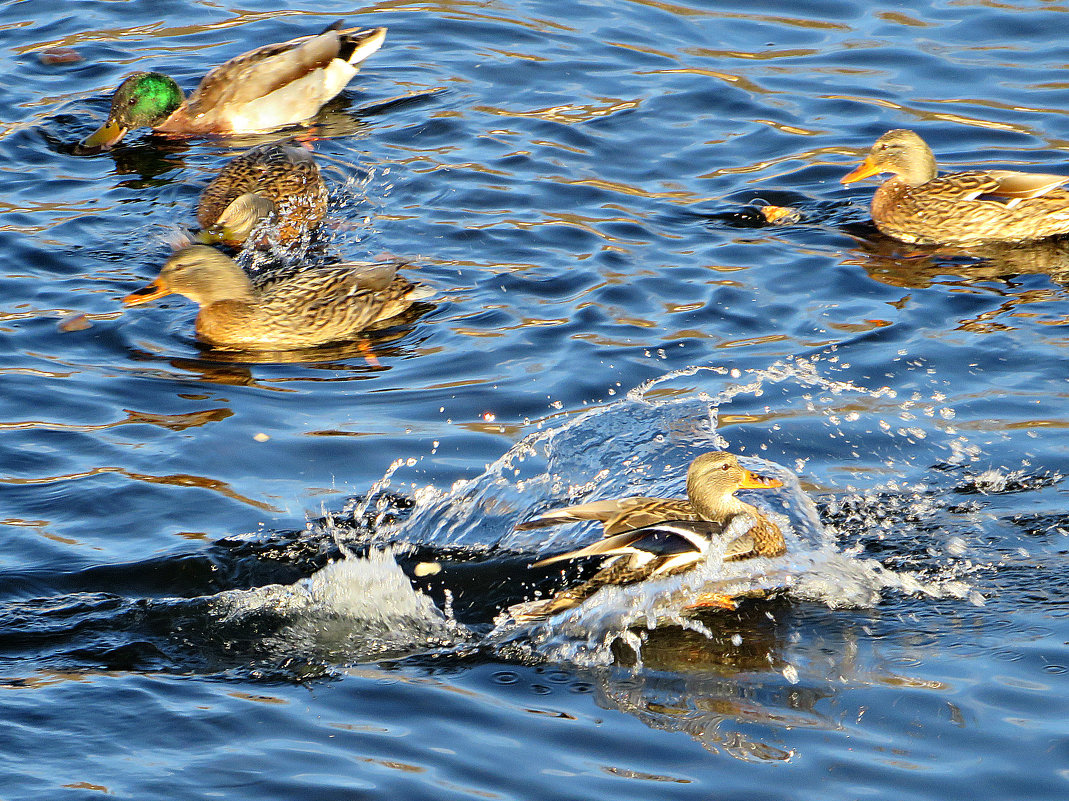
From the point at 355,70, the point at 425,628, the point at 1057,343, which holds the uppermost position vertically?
the point at 355,70

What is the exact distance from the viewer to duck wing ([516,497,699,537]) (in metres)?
5.72

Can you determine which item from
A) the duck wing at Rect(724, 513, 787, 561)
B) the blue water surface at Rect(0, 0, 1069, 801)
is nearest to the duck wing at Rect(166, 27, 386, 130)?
the blue water surface at Rect(0, 0, 1069, 801)

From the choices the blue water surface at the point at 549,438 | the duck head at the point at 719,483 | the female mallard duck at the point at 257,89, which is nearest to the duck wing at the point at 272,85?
the female mallard duck at the point at 257,89

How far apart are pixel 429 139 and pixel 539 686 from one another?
625 centimetres

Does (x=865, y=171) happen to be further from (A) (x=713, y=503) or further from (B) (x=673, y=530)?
(B) (x=673, y=530)

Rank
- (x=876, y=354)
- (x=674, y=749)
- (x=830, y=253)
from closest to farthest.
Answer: (x=674, y=749)
(x=876, y=354)
(x=830, y=253)

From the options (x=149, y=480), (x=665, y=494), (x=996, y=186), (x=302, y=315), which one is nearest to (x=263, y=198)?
(x=302, y=315)

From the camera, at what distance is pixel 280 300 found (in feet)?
26.5

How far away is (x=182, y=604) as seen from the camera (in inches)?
218

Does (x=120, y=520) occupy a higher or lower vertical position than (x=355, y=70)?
lower

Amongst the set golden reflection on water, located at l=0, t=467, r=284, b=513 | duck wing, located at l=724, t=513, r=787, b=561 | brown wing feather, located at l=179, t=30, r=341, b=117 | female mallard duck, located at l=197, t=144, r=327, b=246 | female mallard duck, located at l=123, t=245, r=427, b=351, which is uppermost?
brown wing feather, located at l=179, t=30, r=341, b=117

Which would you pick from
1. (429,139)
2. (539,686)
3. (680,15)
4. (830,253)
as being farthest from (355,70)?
(539,686)

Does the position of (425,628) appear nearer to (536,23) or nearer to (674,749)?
(674,749)

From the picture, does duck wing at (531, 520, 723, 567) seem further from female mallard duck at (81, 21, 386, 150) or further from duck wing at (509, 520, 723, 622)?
female mallard duck at (81, 21, 386, 150)
